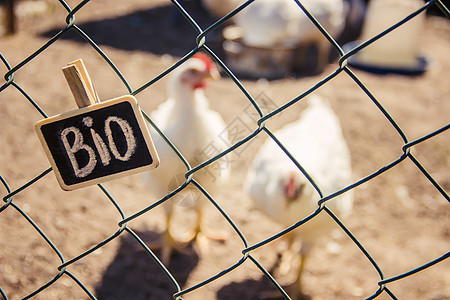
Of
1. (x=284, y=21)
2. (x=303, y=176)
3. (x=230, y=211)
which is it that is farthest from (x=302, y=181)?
(x=284, y=21)

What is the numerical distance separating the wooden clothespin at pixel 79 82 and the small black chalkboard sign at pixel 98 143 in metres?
0.02

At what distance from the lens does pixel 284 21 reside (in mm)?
4781

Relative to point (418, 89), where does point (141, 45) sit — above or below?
above

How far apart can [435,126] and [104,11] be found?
16.6ft

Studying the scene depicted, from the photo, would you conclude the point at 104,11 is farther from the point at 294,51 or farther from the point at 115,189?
the point at 115,189

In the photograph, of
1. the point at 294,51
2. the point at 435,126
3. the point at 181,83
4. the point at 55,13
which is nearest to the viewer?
the point at 181,83

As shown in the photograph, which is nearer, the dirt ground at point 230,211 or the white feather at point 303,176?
the white feather at point 303,176

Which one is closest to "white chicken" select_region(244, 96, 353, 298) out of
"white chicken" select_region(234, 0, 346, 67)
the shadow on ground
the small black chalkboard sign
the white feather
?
the white feather

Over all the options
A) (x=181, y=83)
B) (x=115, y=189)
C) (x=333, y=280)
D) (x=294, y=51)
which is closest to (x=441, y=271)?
(x=333, y=280)

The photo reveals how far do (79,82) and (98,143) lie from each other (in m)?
0.12

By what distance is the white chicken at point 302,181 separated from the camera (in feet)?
6.68

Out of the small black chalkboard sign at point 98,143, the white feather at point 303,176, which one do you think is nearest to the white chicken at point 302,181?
the white feather at point 303,176

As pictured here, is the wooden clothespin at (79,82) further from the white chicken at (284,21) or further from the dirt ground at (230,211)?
the white chicken at (284,21)

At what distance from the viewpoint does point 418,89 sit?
4.90 metres
